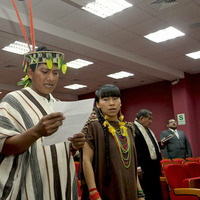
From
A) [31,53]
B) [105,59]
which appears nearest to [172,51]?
[105,59]

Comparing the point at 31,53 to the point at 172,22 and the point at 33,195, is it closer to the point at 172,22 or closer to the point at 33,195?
the point at 33,195

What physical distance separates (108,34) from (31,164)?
5.24m

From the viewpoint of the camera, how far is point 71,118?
1146 mm

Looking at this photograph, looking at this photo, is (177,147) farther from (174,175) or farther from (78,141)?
(78,141)

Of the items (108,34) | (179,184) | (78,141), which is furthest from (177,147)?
(78,141)

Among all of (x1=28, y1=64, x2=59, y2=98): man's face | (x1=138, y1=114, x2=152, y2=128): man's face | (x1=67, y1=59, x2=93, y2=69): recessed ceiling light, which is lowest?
(x1=138, y1=114, x2=152, y2=128): man's face

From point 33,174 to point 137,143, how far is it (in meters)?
2.42

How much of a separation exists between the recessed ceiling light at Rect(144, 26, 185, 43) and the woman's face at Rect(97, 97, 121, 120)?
4537 mm

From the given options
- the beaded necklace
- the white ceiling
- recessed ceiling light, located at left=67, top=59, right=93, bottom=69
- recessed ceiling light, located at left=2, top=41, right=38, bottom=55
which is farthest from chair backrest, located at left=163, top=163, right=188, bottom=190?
recessed ceiling light, located at left=67, top=59, right=93, bottom=69

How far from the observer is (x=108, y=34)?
614 cm

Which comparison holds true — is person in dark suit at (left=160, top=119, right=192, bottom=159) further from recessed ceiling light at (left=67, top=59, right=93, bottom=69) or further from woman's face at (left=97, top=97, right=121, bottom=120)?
woman's face at (left=97, top=97, right=121, bottom=120)

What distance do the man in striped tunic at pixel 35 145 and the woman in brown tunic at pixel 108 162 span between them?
1.28ft

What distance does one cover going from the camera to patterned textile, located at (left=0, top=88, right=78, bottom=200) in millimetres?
1154

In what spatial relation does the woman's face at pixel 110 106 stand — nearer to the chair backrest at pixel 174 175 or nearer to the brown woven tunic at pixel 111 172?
the brown woven tunic at pixel 111 172
